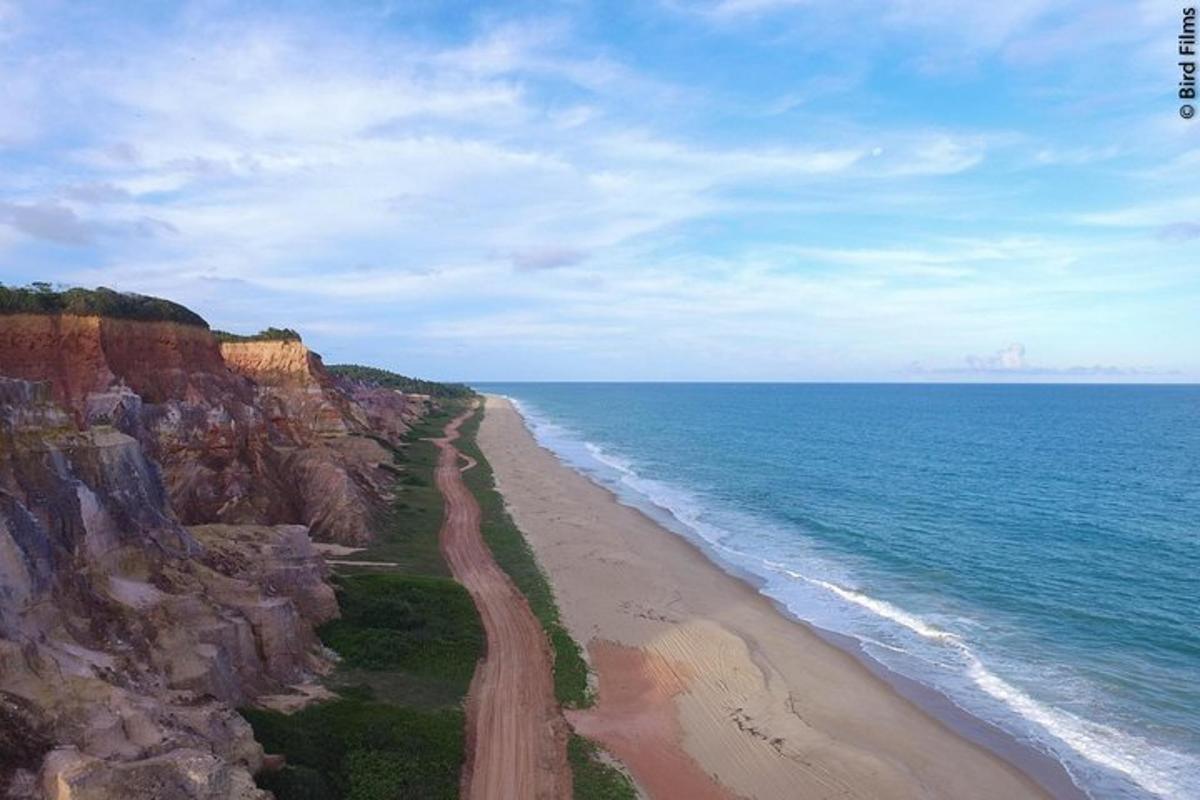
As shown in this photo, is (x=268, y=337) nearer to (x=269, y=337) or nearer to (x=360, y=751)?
(x=269, y=337)

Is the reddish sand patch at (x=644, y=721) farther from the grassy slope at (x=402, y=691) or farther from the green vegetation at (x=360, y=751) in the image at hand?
the green vegetation at (x=360, y=751)

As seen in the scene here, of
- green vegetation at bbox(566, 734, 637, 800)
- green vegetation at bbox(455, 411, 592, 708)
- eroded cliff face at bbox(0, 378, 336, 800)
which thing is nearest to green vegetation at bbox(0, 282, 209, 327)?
eroded cliff face at bbox(0, 378, 336, 800)

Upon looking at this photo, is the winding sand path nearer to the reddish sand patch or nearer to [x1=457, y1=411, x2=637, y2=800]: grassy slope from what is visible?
[x1=457, y1=411, x2=637, y2=800]: grassy slope

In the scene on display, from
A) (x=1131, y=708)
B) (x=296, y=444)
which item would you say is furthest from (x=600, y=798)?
(x=296, y=444)

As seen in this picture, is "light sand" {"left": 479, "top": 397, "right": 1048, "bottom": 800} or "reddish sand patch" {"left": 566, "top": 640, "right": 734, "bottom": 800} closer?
"reddish sand patch" {"left": 566, "top": 640, "right": 734, "bottom": 800}

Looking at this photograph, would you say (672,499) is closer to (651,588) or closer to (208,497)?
(651,588)

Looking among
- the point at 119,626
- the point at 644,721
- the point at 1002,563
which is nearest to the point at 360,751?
the point at 119,626
